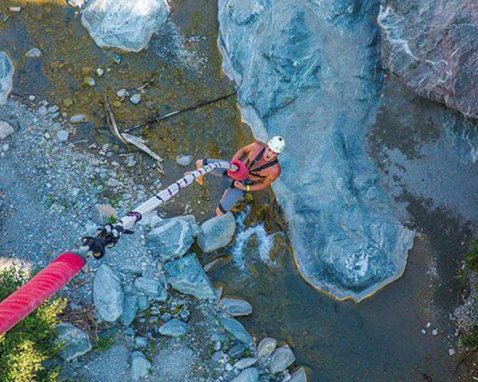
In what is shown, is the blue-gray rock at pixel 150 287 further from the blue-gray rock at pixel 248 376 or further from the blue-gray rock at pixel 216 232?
the blue-gray rock at pixel 248 376

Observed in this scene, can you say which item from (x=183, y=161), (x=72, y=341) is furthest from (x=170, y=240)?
(x=72, y=341)

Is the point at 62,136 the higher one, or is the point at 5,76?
the point at 5,76

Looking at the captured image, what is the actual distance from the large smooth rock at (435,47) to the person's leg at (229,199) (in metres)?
3.80

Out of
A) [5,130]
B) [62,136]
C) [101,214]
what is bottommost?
[101,214]

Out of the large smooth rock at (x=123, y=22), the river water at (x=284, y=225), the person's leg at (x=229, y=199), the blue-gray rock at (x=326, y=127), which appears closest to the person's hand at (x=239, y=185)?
the person's leg at (x=229, y=199)

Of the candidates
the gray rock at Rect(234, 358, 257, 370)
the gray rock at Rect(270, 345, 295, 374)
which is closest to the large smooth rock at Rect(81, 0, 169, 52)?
the gray rock at Rect(234, 358, 257, 370)

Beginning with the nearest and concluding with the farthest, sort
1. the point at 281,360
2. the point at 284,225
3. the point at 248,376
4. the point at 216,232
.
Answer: the point at 248,376 < the point at 281,360 < the point at 216,232 < the point at 284,225

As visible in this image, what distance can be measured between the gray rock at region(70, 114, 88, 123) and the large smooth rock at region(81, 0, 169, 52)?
1.78m

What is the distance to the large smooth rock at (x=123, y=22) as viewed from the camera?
1253 centimetres

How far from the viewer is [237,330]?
10.5 meters

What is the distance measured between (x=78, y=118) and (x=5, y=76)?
1.90 meters

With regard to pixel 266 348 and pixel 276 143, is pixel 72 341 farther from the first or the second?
pixel 276 143

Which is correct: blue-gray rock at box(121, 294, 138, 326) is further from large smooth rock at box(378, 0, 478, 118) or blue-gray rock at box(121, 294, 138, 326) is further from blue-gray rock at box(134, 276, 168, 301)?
large smooth rock at box(378, 0, 478, 118)

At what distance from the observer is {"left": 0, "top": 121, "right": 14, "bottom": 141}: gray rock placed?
11477 millimetres
